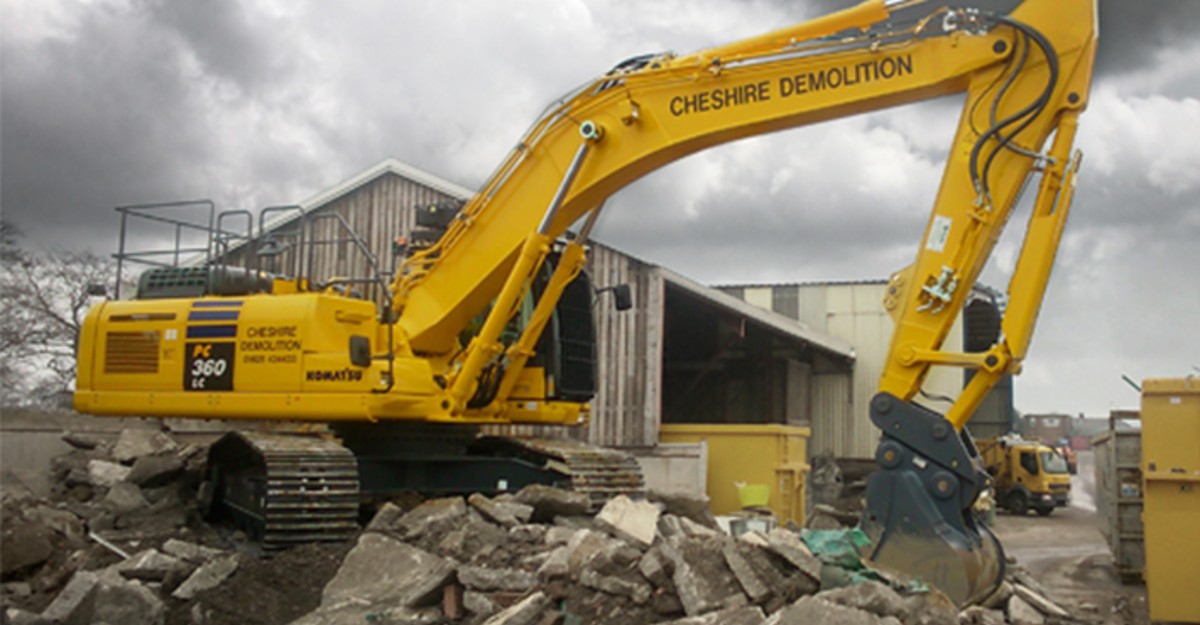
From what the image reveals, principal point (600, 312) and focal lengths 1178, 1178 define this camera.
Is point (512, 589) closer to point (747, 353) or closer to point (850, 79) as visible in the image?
point (850, 79)

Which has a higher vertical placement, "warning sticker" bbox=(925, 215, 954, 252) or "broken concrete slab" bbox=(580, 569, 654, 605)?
"warning sticker" bbox=(925, 215, 954, 252)

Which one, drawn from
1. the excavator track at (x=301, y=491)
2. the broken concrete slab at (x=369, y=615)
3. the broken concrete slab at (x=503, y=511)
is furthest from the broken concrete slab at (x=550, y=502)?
the broken concrete slab at (x=369, y=615)

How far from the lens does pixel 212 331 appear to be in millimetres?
10758

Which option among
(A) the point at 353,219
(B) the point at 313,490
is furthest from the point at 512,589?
(A) the point at 353,219

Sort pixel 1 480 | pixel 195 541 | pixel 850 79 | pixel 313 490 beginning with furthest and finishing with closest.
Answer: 1. pixel 1 480
2. pixel 195 541
3. pixel 313 490
4. pixel 850 79

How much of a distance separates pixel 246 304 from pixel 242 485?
165 centimetres

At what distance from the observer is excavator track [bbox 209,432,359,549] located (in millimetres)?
9469

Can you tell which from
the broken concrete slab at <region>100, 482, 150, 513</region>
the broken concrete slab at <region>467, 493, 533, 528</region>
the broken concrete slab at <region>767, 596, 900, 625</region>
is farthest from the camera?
the broken concrete slab at <region>100, 482, 150, 513</region>

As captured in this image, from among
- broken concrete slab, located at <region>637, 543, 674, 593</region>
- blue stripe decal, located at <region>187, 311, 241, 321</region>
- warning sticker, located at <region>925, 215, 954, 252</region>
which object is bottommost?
broken concrete slab, located at <region>637, 543, 674, 593</region>

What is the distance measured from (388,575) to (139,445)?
20.3 ft

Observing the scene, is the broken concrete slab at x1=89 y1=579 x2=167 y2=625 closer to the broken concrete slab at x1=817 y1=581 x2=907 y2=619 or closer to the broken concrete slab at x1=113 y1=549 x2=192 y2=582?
→ the broken concrete slab at x1=113 y1=549 x2=192 y2=582

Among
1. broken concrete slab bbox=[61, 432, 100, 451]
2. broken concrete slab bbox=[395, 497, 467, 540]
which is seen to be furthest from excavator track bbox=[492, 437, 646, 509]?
broken concrete slab bbox=[61, 432, 100, 451]

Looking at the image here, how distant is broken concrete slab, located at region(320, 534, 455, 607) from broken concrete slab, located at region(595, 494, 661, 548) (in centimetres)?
127

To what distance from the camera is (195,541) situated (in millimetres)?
10586
